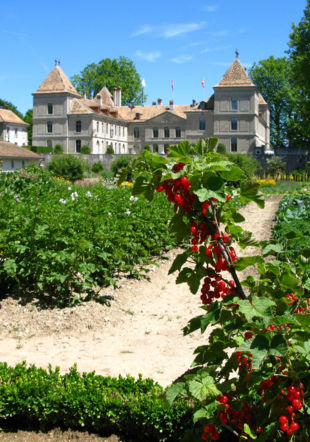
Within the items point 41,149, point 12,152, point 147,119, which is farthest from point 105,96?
point 12,152

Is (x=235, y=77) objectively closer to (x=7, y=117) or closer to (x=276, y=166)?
(x=276, y=166)

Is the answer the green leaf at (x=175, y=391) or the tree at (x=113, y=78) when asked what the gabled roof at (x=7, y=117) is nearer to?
the tree at (x=113, y=78)

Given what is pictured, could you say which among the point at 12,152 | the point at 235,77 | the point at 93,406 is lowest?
the point at 93,406

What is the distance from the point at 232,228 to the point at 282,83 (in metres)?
65.5

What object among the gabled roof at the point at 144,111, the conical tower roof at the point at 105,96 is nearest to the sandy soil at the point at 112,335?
the gabled roof at the point at 144,111

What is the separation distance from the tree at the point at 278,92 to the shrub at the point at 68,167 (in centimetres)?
3944

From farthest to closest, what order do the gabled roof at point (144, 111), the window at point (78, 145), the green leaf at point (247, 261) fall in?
the gabled roof at point (144, 111) < the window at point (78, 145) < the green leaf at point (247, 261)

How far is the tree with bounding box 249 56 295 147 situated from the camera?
62094 mm

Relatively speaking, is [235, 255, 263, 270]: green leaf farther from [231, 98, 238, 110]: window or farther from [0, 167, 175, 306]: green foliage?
[231, 98, 238, 110]: window

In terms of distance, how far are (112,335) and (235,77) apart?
53.5 meters

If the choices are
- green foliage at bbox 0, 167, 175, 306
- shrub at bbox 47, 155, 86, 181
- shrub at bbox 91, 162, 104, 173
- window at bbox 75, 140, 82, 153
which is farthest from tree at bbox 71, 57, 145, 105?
green foliage at bbox 0, 167, 175, 306

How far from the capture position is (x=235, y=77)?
2169 inches

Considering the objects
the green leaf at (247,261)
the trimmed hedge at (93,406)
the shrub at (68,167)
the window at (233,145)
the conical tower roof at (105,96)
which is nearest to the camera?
the green leaf at (247,261)

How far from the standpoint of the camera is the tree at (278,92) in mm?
62094
